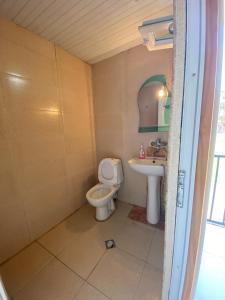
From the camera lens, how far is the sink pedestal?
5.43 feet

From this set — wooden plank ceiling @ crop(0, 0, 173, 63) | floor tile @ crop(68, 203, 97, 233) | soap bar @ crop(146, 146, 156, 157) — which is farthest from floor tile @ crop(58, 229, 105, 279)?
wooden plank ceiling @ crop(0, 0, 173, 63)

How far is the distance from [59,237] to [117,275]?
2.62 ft

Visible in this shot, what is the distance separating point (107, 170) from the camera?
2.05m

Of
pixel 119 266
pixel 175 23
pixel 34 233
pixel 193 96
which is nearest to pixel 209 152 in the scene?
pixel 193 96

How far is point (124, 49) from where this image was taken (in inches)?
71.8

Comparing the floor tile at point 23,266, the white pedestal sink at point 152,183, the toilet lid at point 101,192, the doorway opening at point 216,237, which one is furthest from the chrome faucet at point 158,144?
the floor tile at point 23,266

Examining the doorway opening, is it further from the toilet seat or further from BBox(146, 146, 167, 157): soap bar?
the toilet seat

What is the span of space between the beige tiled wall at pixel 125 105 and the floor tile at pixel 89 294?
1.20 meters

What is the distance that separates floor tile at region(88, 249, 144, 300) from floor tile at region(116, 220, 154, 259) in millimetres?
73

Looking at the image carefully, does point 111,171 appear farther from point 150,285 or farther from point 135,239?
point 150,285

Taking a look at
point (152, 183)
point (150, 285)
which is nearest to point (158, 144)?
point (152, 183)

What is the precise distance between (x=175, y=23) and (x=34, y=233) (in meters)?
2.11

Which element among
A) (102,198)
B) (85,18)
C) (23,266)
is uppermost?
(85,18)

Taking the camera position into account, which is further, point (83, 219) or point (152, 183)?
point (83, 219)
